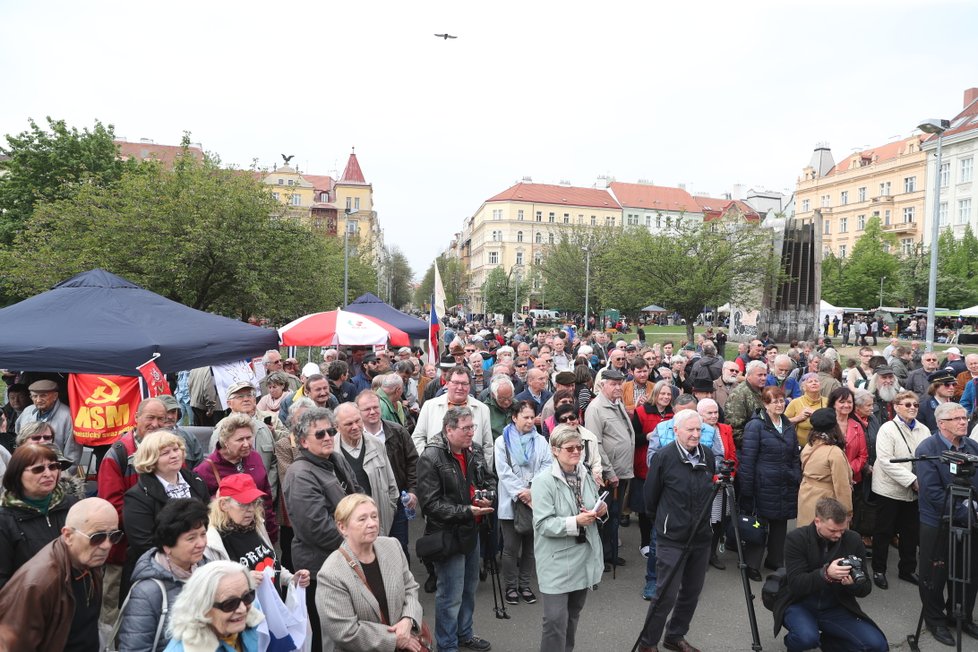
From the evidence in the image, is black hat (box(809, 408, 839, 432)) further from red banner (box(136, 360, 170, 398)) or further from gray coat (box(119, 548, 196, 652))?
red banner (box(136, 360, 170, 398))

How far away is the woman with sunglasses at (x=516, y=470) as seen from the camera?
18.2 feet

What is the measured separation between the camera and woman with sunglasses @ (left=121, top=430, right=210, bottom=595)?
3.83m

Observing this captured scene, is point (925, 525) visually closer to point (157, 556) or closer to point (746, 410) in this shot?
point (746, 410)

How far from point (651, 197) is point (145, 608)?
10513 cm

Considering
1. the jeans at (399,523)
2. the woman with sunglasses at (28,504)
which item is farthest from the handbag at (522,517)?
the woman with sunglasses at (28,504)

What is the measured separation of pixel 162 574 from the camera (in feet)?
10.1

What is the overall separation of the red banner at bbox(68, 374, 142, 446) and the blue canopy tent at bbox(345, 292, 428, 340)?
8.45 m

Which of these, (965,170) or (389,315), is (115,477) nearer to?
(389,315)

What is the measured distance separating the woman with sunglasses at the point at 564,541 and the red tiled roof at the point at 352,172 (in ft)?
323

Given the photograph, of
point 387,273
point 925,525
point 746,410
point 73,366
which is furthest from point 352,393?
point 387,273

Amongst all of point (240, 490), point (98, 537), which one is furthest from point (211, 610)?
point (240, 490)

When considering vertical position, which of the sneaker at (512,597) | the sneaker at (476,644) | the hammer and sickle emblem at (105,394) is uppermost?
the hammer and sickle emblem at (105,394)

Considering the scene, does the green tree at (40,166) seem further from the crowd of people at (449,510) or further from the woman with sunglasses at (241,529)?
the woman with sunglasses at (241,529)

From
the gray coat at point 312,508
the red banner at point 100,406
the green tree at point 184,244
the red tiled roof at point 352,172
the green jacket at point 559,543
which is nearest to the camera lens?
the gray coat at point 312,508
